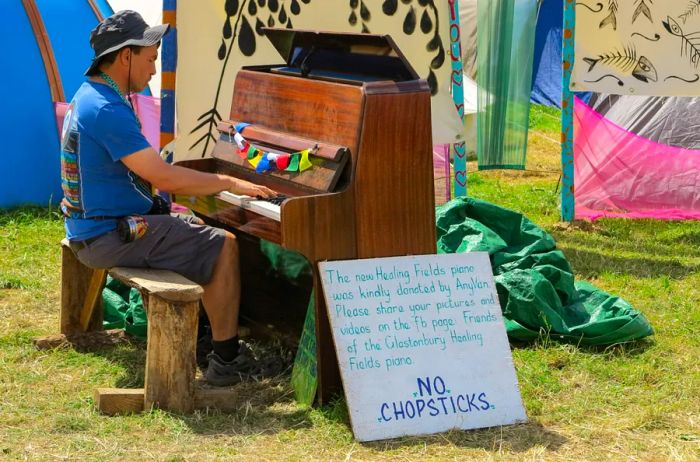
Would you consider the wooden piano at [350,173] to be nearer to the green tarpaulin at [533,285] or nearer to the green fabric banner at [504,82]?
the green tarpaulin at [533,285]

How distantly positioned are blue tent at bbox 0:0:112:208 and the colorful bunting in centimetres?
413

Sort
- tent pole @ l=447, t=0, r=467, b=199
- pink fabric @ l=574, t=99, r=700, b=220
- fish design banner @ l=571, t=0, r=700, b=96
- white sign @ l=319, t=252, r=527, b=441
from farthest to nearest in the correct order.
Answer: pink fabric @ l=574, t=99, r=700, b=220 → fish design banner @ l=571, t=0, r=700, b=96 → tent pole @ l=447, t=0, r=467, b=199 → white sign @ l=319, t=252, r=527, b=441

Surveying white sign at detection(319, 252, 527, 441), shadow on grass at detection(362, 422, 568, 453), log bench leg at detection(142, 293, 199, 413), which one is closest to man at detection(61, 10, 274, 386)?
log bench leg at detection(142, 293, 199, 413)

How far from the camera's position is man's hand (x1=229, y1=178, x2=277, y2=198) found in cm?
463

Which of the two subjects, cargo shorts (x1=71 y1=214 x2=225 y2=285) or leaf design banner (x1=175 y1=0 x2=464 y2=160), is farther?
leaf design banner (x1=175 y1=0 x2=464 y2=160)

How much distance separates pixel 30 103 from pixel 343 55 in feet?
15.7

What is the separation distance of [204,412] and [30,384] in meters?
0.95

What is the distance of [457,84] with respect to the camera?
24.5 feet

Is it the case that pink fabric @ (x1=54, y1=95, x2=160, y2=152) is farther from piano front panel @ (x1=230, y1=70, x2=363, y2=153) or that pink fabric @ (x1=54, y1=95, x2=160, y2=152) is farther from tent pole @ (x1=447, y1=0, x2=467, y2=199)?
piano front panel @ (x1=230, y1=70, x2=363, y2=153)

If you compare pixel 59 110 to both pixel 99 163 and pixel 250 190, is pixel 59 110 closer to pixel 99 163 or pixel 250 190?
pixel 99 163

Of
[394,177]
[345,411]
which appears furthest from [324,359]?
[394,177]

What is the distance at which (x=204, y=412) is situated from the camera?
4434 mm

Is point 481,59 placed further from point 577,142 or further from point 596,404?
point 596,404

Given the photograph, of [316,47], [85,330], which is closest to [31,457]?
[85,330]
